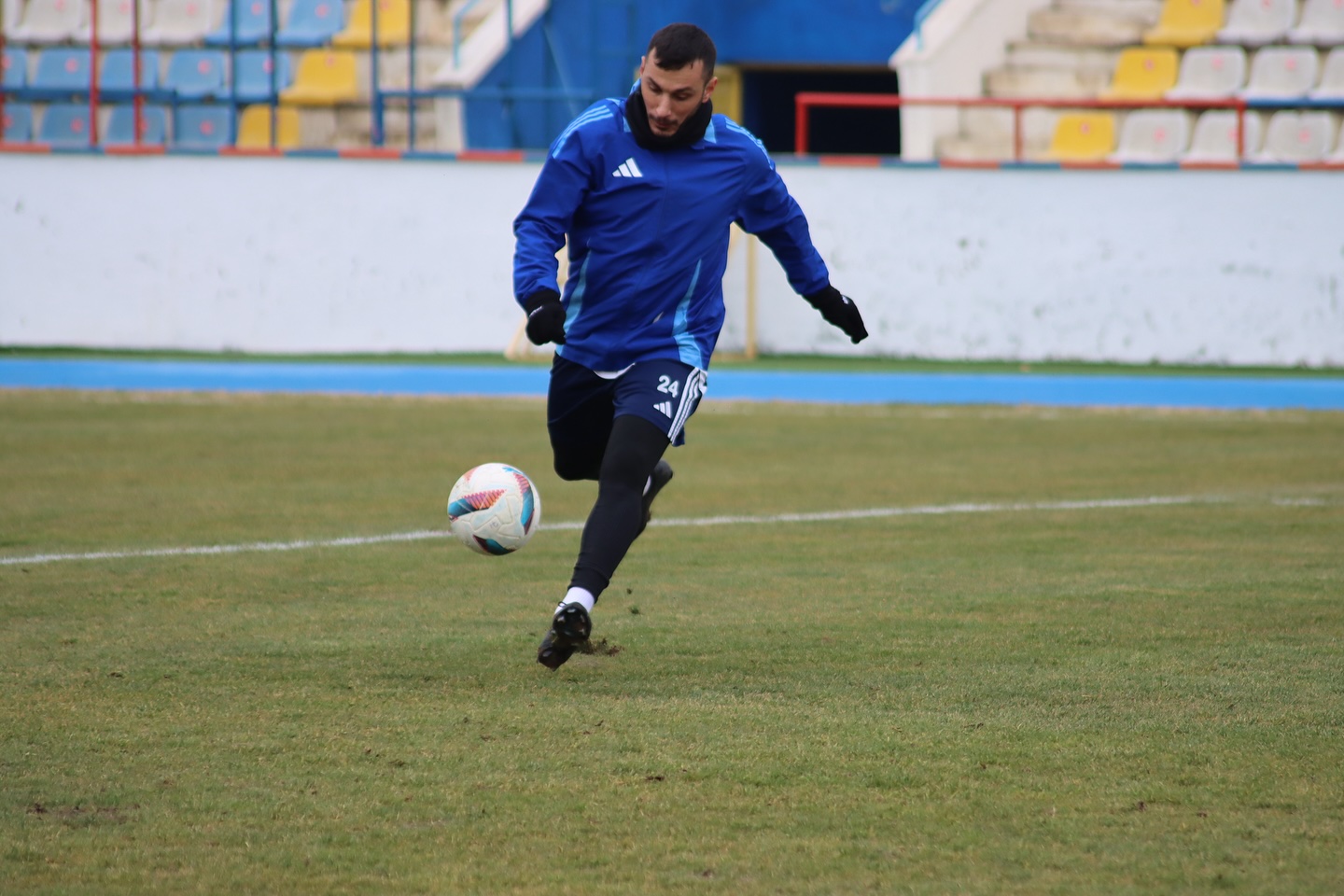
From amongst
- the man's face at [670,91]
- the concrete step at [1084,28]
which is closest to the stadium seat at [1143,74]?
the concrete step at [1084,28]

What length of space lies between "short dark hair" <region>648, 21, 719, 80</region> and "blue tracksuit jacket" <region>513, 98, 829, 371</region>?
1.03 ft

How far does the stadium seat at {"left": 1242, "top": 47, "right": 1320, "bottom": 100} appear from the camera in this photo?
2203 centimetres

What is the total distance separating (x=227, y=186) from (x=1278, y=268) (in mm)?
11550

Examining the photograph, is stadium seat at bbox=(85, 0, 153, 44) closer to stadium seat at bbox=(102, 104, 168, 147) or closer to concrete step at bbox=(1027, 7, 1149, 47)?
stadium seat at bbox=(102, 104, 168, 147)

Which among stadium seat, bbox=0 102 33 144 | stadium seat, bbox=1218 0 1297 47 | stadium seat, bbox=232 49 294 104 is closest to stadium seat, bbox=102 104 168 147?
stadium seat, bbox=0 102 33 144

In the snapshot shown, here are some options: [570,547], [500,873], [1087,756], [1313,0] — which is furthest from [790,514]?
[1313,0]

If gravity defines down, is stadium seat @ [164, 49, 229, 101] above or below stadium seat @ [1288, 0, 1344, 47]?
below

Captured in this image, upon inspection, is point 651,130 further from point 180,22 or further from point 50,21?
point 50,21

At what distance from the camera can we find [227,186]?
20.2m

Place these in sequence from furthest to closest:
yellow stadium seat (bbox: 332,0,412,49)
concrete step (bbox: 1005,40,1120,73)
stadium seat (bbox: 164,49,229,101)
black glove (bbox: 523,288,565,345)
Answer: yellow stadium seat (bbox: 332,0,412,49) < stadium seat (bbox: 164,49,229,101) < concrete step (bbox: 1005,40,1120,73) < black glove (bbox: 523,288,565,345)

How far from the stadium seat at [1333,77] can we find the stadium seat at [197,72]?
14467 mm

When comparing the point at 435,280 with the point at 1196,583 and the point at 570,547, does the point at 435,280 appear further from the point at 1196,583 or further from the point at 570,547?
the point at 1196,583

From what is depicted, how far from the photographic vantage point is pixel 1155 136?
21.7 meters

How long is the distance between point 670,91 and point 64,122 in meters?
21.5
